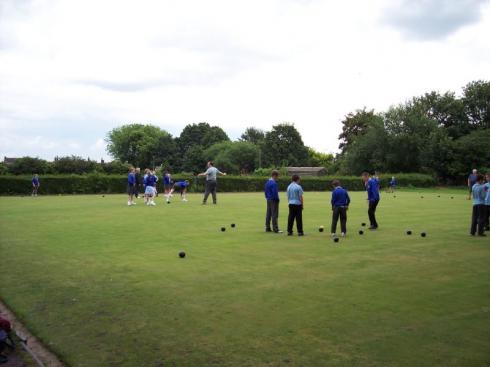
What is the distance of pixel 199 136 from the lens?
A: 379ft

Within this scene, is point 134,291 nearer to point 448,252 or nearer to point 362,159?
point 448,252

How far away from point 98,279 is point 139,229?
7004 mm

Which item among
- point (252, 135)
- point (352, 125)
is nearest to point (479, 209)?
point (352, 125)

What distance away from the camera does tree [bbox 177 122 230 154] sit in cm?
11350

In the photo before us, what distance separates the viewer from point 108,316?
6.35 m

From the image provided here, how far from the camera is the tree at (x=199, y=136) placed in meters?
114

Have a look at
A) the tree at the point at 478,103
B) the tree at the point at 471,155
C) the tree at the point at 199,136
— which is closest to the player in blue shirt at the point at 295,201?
the tree at the point at 471,155

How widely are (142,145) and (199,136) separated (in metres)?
15.2

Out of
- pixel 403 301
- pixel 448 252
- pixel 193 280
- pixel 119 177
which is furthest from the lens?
pixel 119 177

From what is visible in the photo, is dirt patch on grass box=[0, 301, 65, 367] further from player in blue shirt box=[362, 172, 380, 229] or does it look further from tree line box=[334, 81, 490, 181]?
tree line box=[334, 81, 490, 181]

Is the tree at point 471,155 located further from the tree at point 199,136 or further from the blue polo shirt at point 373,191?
the tree at point 199,136

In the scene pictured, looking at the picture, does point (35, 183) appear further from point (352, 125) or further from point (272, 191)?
point (352, 125)

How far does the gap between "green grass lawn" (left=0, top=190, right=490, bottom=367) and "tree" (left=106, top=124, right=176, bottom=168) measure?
95326mm

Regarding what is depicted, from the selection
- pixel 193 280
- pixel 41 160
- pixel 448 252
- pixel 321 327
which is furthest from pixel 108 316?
pixel 41 160
